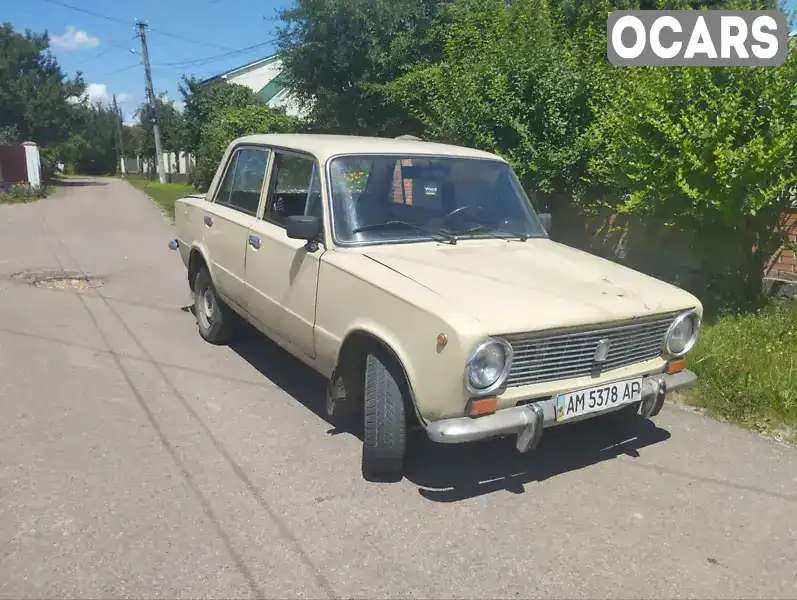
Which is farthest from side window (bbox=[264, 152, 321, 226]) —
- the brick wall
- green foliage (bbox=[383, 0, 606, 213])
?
the brick wall

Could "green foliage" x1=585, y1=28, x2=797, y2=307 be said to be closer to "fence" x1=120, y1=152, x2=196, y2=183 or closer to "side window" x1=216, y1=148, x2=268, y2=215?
"side window" x1=216, y1=148, x2=268, y2=215

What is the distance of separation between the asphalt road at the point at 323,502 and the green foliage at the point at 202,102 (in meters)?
24.3

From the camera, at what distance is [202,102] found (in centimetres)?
2994

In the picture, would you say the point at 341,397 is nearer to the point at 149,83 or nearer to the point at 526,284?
the point at 526,284

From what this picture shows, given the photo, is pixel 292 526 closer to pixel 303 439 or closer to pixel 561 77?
pixel 303 439

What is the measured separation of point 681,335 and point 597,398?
0.80 metres

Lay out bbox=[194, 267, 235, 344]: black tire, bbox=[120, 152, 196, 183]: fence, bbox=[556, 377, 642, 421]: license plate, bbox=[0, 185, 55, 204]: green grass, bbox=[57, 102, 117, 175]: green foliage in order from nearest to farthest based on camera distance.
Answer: bbox=[556, 377, 642, 421]: license plate → bbox=[194, 267, 235, 344]: black tire → bbox=[0, 185, 55, 204]: green grass → bbox=[120, 152, 196, 183]: fence → bbox=[57, 102, 117, 175]: green foliage

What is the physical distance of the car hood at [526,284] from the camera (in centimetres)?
338

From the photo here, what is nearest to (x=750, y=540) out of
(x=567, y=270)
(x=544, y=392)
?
(x=544, y=392)

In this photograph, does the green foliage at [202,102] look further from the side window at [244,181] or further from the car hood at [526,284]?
the car hood at [526,284]

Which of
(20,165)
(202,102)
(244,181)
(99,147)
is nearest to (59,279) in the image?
(244,181)

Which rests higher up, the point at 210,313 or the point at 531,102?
the point at 531,102

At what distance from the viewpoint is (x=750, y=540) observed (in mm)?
3262

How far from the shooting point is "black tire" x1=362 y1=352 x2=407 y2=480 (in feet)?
11.7
